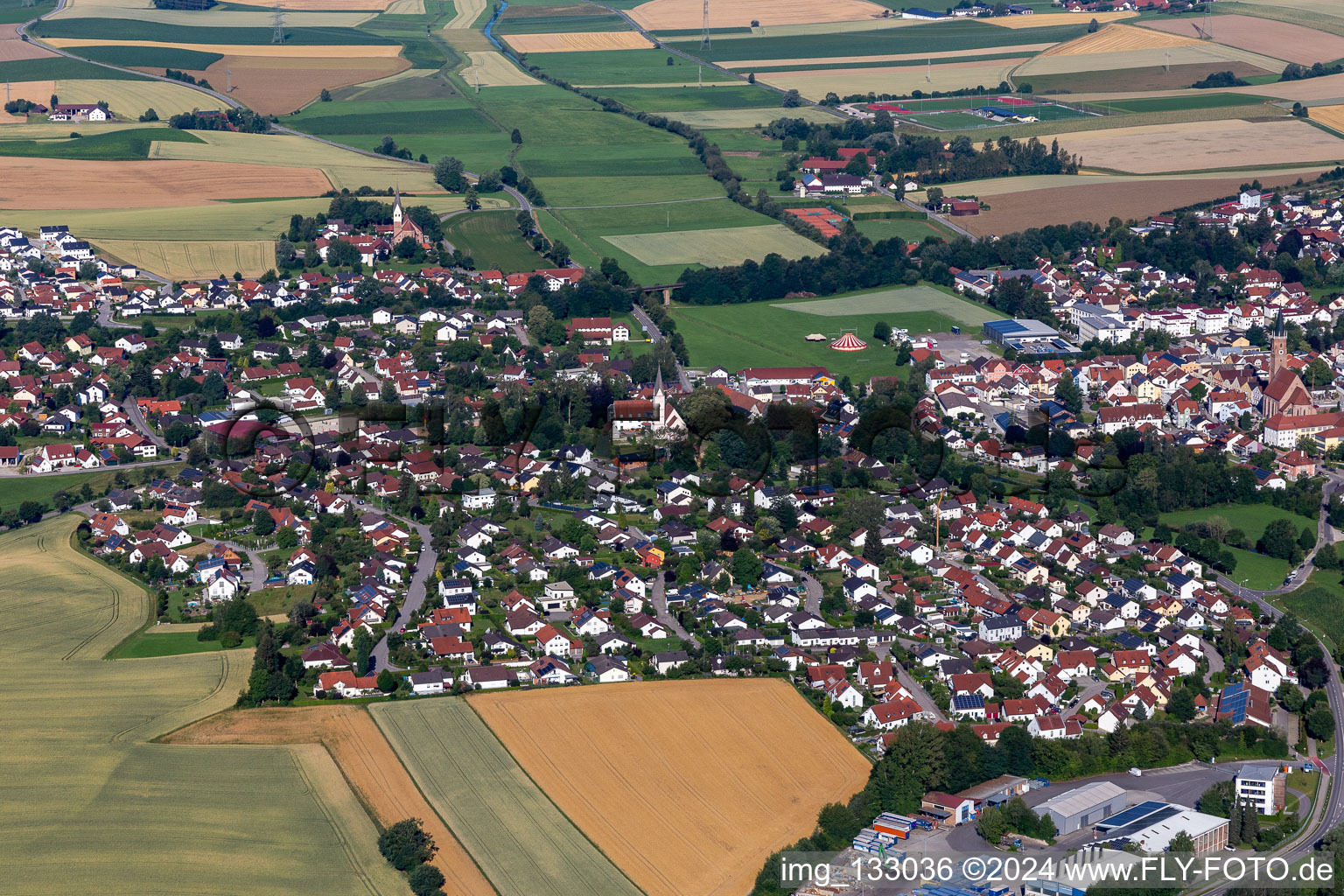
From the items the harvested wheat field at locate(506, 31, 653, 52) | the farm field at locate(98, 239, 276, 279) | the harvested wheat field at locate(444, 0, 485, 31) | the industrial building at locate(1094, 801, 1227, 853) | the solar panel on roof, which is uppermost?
the harvested wheat field at locate(444, 0, 485, 31)

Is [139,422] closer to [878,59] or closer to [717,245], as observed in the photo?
[717,245]

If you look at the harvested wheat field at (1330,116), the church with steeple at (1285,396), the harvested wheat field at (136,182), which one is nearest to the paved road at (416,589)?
the church with steeple at (1285,396)

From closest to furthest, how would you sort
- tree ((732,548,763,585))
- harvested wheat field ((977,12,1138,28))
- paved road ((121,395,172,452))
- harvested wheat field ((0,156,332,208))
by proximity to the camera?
tree ((732,548,763,585)) < paved road ((121,395,172,452)) < harvested wheat field ((0,156,332,208)) < harvested wheat field ((977,12,1138,28))

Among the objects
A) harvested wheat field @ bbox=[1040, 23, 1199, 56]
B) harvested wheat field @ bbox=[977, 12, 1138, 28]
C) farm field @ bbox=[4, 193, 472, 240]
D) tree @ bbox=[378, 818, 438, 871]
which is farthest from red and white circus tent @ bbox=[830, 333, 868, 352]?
harvested wheat field @ bbox=[977, 12, 1138, 28]

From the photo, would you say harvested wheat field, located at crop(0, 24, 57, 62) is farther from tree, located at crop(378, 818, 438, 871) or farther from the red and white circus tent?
tree, located at crop(378, 818, 438, 871)

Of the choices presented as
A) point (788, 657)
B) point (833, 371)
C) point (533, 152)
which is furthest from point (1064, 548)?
point (533, 152)

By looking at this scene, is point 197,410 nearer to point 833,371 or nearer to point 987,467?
point 833,371

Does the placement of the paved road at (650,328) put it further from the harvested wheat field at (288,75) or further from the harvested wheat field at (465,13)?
the harvested wheat field at (465,13)
